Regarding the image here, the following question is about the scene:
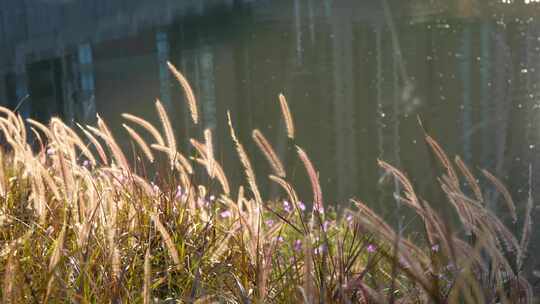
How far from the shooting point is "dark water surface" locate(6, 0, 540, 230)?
41.7 feet

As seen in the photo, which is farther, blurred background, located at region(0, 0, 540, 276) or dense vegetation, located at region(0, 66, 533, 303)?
blurred background, located at region(0, 0, 540, 276)

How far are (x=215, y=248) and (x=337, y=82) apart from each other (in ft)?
55.2

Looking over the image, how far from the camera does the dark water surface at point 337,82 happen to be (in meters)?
12.7

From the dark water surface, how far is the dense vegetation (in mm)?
2275

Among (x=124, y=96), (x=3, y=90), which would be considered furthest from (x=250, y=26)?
(x=3, y=90)

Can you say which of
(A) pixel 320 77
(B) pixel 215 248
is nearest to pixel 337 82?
(A) pixel 320 77

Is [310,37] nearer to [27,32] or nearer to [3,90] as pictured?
[27,32]

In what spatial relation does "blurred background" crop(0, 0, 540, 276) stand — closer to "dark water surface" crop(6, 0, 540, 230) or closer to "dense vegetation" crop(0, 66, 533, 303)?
"dark water surface" crop(6, 0, 540, 230)

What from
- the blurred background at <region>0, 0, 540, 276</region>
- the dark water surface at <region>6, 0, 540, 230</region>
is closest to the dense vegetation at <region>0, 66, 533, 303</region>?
the blurred background at <region>0, 0, 540, 276</region>

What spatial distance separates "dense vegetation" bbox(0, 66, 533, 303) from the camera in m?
2.59

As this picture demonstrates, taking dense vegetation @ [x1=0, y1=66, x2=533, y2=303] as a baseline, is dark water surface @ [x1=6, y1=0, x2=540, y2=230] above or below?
below

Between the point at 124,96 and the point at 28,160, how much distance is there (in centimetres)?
1681

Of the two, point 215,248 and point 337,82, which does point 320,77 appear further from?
point 215,248

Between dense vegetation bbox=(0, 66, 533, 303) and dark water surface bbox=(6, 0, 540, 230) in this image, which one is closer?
dense vegetation bbox=(0, 66, 533, 303)
